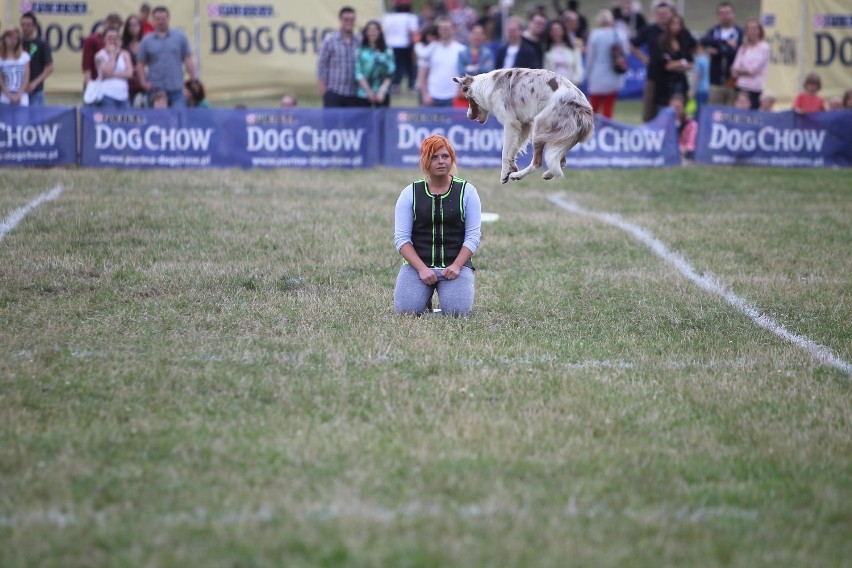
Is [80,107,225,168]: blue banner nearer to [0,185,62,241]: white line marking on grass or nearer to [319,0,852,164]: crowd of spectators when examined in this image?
[319,0,852,164]: crowd of spectators

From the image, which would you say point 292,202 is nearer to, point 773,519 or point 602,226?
point 602,226

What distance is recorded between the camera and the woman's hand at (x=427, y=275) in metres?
8.23

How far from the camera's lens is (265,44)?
79.3 feet

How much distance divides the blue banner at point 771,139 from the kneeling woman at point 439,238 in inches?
439

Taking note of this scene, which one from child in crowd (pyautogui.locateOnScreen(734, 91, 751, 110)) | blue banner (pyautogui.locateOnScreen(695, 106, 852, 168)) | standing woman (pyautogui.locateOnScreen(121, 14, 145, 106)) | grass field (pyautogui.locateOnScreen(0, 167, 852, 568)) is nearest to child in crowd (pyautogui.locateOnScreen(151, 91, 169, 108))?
standing woman (pyautogui.locateOnScreen(121, 14, 145, 106))

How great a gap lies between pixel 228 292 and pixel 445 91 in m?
10.6

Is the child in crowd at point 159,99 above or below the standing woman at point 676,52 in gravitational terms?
below

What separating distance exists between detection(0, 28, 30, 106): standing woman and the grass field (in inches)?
265

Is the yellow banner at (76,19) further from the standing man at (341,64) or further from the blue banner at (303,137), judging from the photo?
the blue banner at (303,137)

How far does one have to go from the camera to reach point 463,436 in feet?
18.9

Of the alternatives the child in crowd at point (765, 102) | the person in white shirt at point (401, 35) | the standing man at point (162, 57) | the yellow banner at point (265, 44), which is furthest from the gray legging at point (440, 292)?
the person in white shirt at point (401, 35)

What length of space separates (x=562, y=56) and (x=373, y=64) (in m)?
3.27

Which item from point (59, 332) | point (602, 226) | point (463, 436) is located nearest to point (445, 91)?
point (602, 226)

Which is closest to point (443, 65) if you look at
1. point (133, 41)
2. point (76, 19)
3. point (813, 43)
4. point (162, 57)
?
point (162, 57)
